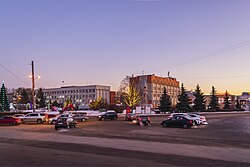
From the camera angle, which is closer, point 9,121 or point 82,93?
point 9,121

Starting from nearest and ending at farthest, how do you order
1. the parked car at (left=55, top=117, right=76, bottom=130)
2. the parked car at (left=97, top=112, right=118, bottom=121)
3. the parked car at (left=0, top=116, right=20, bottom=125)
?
the parked car at (left=55, top=117, right=76, bottom=130) < the parked car at (left=0, top=116, right=20, bottom=125) < the parked car at (left=97, top=112, right=118, bottom=121)

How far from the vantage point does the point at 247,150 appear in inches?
543

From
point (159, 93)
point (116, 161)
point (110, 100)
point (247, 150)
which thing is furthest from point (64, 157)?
point (110, 100)

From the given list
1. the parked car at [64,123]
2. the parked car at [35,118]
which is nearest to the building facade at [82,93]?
the parked car at [35,118]

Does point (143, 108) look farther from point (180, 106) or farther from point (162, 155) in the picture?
point (162, 155)

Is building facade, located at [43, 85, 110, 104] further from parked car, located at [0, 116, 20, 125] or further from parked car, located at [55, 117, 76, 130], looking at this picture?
parked car, located at [55, 117, 76, 130]

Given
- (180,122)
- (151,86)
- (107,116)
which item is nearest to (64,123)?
(180,122)

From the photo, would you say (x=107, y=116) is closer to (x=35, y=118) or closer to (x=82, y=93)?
(x=35, y=118)

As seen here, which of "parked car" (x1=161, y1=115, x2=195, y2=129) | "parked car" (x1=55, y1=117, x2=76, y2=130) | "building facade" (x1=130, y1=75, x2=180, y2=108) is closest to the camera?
"parked car" (x1=161, y1=115, x2=195, y2=129)

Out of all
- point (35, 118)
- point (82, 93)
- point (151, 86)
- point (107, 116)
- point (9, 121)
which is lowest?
point (107, 116)

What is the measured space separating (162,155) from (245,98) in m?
152

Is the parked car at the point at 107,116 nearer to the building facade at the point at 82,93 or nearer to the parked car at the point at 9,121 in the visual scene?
the parked car at the point at 9,121

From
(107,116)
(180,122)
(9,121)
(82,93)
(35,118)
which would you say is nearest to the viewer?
(180,122)

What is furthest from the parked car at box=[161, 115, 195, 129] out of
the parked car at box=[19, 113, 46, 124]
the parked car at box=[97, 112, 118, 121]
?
the parked car at box=[19, 113, 46, 124]
